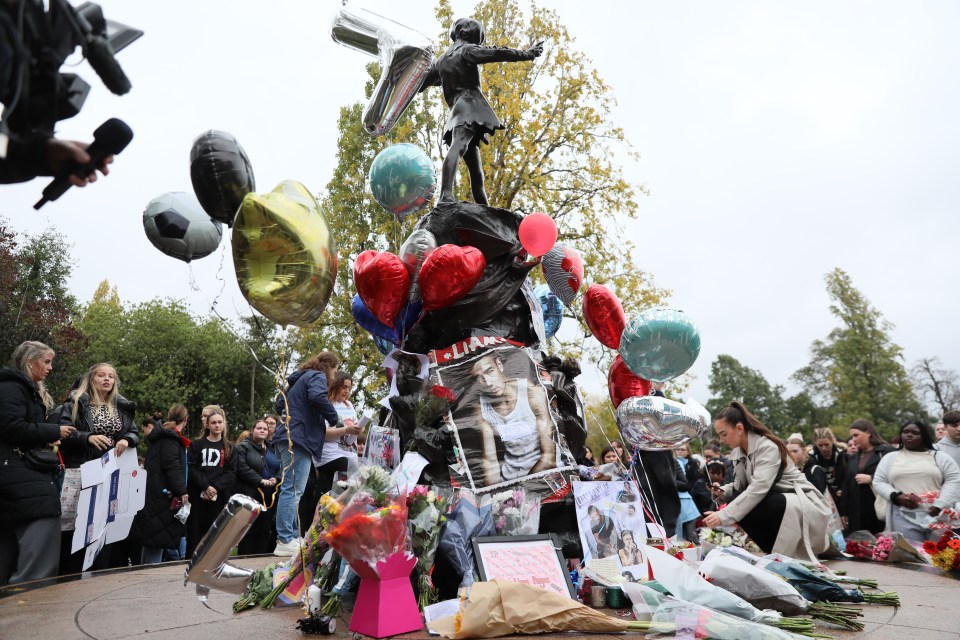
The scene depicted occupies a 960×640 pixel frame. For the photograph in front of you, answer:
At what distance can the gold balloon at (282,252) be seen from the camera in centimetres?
325

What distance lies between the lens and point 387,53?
5.32 meters

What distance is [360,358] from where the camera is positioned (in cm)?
1360

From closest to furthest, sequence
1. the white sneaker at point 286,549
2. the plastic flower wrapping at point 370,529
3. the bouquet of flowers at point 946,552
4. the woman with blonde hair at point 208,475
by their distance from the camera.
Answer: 1. the plastic flower wrapping at point 370,529
2. the bouquet of flowers at point 946,552
3. the white sneaker at point 286,549
4. the woman with blonde hair at point 208,475

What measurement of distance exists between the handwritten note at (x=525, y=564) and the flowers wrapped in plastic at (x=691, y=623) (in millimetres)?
500

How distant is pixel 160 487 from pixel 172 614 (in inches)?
113

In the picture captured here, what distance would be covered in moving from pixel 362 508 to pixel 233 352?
30894mm

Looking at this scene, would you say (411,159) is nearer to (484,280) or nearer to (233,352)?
(484,280)

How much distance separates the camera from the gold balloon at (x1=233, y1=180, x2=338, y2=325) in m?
3.25

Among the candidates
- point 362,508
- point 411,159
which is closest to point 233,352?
point 411,159

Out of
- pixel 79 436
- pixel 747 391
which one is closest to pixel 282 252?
pixel 79 436

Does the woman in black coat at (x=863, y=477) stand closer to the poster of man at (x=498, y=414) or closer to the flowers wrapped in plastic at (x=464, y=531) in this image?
the poster of man at (x=498, y=414)

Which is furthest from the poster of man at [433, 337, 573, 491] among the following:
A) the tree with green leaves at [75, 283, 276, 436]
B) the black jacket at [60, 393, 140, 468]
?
the tree with green leaves at [75, 283, 276, 436]

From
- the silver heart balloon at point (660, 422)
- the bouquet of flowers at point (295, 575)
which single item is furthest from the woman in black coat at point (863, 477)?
the bouquet of flowers at point (295, 575)

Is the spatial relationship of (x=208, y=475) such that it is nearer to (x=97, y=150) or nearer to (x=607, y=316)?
(x=607, y=316)
